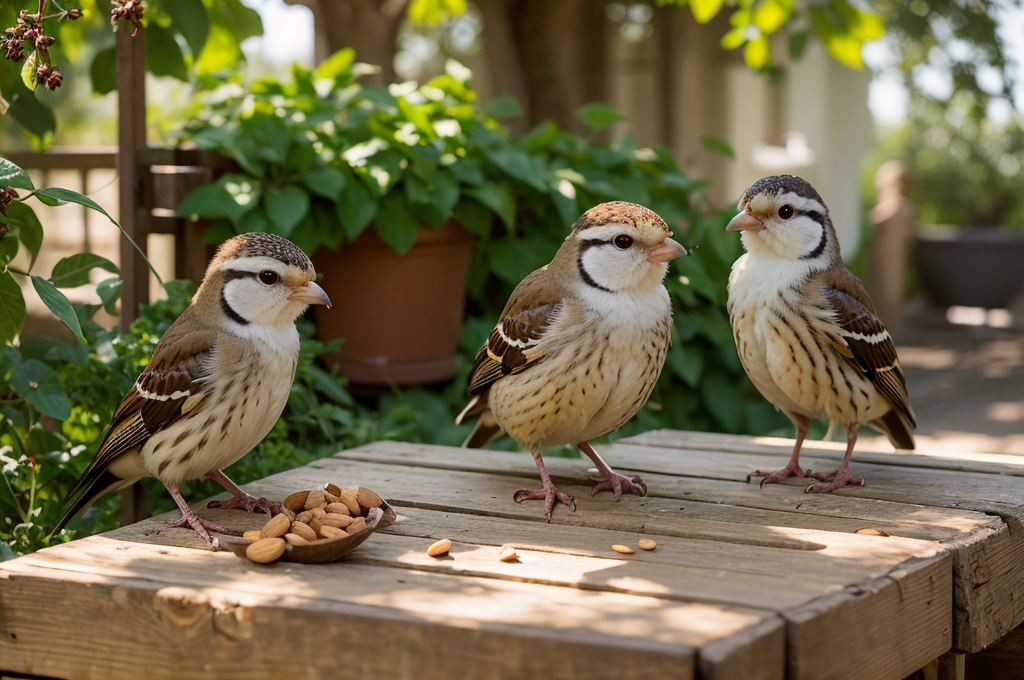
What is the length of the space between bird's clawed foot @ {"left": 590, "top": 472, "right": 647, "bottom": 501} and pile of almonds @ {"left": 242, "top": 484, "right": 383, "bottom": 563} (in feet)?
2.55

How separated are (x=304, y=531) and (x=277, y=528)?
2.6 inches

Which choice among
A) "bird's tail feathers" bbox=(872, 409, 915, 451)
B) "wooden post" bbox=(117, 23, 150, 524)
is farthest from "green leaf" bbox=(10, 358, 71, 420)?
"bird's tail feathers" bbox=(872, 409, 915, 451)

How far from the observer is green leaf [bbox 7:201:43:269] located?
11.4 ft

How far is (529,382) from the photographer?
10.9ft

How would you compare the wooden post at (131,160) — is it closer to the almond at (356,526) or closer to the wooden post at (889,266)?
the almond at (356,526)

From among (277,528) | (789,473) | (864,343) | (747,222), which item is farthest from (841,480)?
(277,528)

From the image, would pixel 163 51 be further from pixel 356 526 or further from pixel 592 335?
pixel 356 526

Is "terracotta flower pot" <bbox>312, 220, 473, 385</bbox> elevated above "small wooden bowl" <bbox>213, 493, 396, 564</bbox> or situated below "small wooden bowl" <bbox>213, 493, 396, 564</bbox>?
above

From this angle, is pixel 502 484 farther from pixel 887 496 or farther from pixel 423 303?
pixel 423 303

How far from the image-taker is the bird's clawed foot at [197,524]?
2961 mm

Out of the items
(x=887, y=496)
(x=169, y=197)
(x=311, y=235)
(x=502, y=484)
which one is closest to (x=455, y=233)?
(x=311, y=235)

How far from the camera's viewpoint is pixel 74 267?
358 centimetres

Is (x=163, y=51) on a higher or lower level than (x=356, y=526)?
higher

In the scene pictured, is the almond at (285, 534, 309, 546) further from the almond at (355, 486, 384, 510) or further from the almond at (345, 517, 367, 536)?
the almond at (355, 486, 384, 510)
